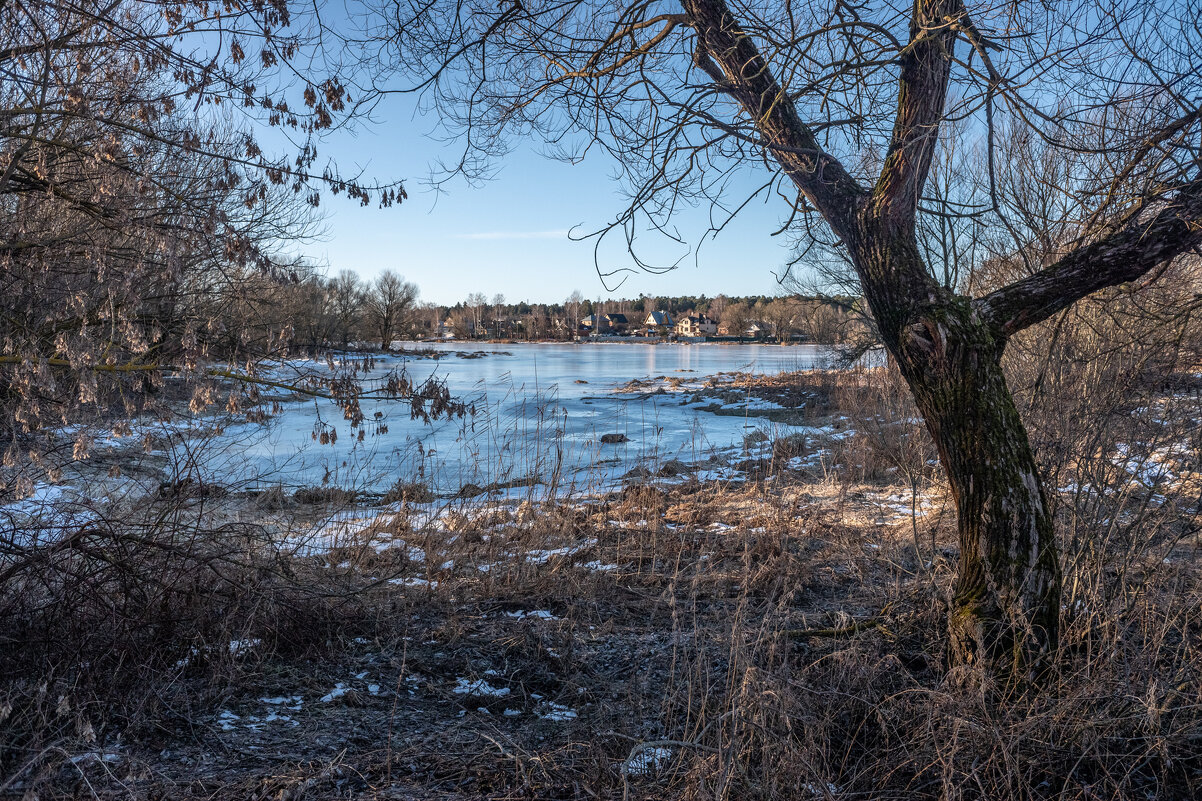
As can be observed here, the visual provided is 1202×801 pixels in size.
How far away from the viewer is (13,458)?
334 cm

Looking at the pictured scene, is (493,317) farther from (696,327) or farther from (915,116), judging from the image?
(915,116)

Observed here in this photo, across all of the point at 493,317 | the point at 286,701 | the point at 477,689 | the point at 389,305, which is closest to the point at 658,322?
the point at 493,317

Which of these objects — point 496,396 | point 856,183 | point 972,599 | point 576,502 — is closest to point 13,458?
point 856,183

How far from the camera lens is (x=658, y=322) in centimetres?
11638

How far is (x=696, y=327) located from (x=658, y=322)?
841 cm

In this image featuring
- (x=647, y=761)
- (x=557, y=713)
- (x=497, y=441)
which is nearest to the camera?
(x=647, y=761)

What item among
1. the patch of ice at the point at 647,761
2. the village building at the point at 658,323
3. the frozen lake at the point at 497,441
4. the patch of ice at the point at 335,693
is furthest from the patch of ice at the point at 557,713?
the village building at the point at 658,323

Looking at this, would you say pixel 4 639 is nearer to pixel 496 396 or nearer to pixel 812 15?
pixel 812 15

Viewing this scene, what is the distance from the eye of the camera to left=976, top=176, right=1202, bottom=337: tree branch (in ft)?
8.34

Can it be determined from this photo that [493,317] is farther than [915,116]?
Yes

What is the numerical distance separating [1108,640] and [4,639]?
14.6 feet

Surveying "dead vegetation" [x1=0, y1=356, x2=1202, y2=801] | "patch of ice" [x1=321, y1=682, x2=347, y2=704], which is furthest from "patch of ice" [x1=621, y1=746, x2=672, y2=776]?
"patch of ice" [x1=321, y1=682, x2=347, y2=704]

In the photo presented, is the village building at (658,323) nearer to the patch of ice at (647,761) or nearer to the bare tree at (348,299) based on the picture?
the bare tree at (348,299)

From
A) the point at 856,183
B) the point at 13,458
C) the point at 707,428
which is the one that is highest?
the point at 856,183
